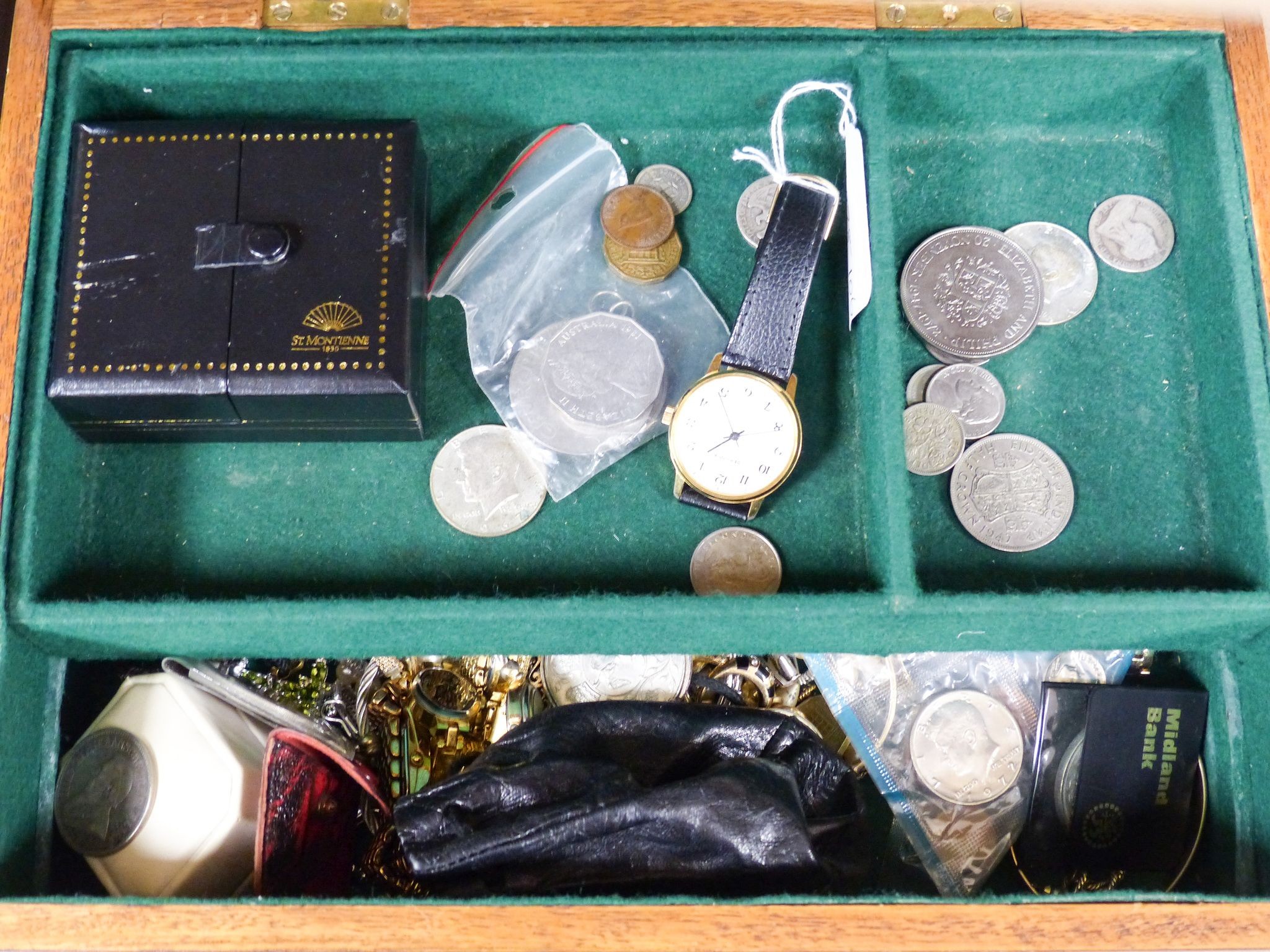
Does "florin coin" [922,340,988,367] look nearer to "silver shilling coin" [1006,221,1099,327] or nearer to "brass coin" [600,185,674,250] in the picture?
"silver shilling coin" [1006,221,1099,327]

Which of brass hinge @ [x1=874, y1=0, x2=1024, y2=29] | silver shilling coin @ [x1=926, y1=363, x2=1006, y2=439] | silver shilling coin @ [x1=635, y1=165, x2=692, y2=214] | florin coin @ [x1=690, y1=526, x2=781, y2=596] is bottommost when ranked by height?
florin coin @ [x1=690, y1=526, x2=781, y2=596]

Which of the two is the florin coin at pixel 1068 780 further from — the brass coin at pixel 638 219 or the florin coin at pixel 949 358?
the brass coin at pixel 638 219

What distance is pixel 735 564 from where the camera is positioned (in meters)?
1.39

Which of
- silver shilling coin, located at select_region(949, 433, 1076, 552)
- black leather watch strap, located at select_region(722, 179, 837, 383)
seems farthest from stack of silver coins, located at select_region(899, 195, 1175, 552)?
black leather watch strap, located at select_region(722, 179, 837, 383)

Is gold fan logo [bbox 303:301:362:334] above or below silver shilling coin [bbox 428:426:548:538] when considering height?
above

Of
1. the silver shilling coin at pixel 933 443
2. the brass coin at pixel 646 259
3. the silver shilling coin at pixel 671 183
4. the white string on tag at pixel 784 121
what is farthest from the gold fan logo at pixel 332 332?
the silver shilling coin at pixel 933 443

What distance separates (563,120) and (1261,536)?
1.13 metres

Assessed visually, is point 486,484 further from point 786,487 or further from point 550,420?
point 786,487

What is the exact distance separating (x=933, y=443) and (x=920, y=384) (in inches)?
3.8

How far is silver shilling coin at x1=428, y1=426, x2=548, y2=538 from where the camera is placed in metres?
1.41

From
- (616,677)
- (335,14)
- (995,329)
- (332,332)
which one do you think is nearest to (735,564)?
(616,677)

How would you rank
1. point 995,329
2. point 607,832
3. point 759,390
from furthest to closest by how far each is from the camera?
point 995,329, point 759,390, point 607,832

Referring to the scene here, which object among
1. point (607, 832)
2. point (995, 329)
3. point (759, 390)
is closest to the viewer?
point (607, 832)

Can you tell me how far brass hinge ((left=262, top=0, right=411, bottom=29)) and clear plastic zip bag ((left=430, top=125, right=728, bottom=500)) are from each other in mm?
256
